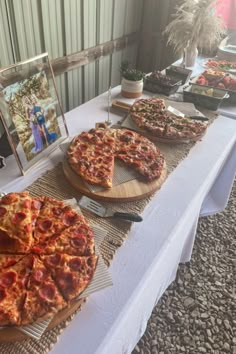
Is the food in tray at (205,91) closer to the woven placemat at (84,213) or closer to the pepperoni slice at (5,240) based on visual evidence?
the woven placemat at (84,213)

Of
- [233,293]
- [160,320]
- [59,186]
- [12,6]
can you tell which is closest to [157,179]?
[59,186]

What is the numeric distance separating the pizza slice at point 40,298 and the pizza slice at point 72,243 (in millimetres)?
53

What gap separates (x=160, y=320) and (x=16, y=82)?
1.17 meters

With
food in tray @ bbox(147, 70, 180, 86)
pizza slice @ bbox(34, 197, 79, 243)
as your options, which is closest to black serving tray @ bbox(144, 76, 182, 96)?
food in tray @ bbox(147, 70, 180, 86)

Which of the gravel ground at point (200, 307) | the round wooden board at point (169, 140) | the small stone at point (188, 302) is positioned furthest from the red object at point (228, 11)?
the small stone at point (188, 302)

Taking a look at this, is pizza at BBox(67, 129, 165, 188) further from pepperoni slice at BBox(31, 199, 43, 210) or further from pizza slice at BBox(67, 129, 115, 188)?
pepperoni slice at BBox(31, 199, 43, 210)

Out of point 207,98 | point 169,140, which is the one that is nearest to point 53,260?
point 169,140

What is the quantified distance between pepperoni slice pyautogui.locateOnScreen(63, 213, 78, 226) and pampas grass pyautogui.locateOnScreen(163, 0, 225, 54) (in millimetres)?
1597

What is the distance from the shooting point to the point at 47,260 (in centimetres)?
68

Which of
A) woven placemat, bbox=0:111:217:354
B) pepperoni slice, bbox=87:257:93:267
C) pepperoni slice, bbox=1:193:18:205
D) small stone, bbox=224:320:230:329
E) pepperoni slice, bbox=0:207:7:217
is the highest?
pepperoni slice, bbox=0:207:7:217

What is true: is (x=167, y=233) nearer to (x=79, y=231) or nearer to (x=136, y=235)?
(x=136, y=235)

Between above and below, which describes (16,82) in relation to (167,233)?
above

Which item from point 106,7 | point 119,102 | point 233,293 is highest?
point 106,7

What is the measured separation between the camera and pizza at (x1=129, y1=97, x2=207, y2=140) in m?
1.21
